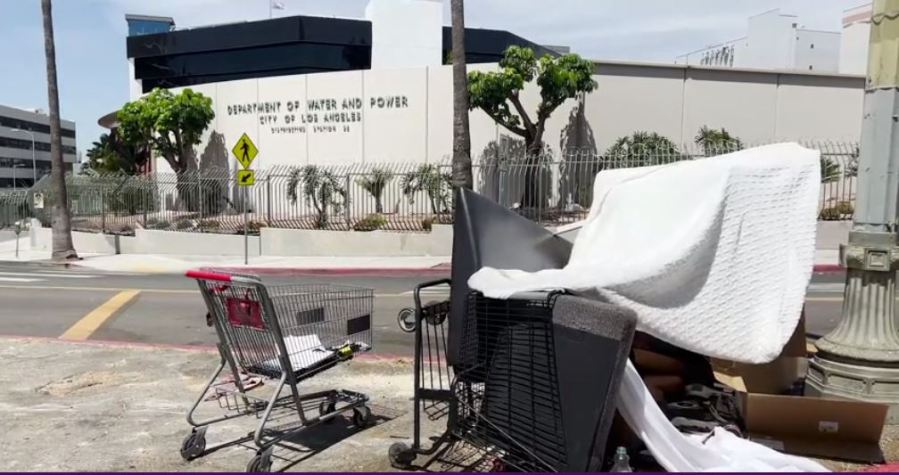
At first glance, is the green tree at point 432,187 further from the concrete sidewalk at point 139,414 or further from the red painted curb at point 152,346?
the concrete sidewalk at point 139,414

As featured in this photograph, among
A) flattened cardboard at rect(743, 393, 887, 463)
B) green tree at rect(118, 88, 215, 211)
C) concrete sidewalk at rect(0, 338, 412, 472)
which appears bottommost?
concrete sidewalk at rect(0, 338, 412, 472)

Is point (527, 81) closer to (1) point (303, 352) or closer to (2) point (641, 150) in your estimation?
Result: (2) point (641, 150)

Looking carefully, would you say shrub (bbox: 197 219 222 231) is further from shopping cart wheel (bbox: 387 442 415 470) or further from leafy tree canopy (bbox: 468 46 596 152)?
shopping cart wheel (bbox: 387 442 415 470)

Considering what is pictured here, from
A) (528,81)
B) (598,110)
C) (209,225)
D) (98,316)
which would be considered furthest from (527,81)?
(98,316)

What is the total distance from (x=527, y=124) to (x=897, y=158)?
17.4m

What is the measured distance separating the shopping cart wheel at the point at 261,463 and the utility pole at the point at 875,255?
11.5 feet

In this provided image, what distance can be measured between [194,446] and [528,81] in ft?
60.6

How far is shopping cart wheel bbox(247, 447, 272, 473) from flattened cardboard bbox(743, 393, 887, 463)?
2.76m

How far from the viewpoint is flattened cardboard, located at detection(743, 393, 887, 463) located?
3973 millimetres

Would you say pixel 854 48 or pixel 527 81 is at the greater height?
pixel 854 48

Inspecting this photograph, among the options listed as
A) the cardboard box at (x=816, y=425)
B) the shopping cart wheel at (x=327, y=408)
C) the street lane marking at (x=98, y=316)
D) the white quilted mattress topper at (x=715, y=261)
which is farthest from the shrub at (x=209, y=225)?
the cardboard box at (x=816, y=425)

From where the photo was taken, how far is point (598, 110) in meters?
23.3

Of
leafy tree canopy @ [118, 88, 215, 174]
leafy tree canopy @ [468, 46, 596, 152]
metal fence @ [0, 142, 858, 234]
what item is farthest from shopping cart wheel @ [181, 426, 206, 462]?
leafy tree canopy @ [118, 88, 215, 174]

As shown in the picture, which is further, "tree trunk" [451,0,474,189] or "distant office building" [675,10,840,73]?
"distant office building" [675,10,840,73]
